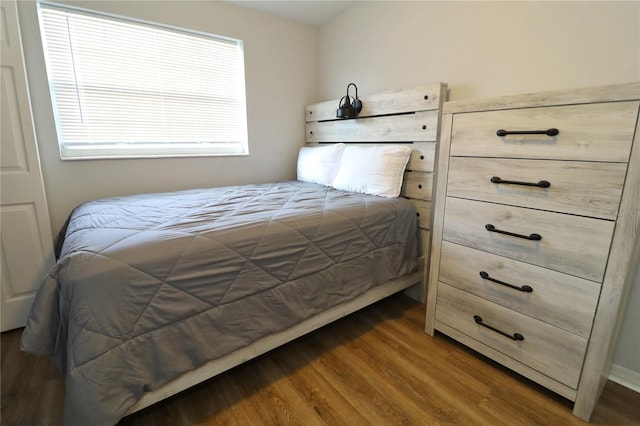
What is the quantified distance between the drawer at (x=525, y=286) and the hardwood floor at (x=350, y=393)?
38 centimetres

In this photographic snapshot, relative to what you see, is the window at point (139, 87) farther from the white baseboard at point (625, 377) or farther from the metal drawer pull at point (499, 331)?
the white baseboard at point (625, 377)

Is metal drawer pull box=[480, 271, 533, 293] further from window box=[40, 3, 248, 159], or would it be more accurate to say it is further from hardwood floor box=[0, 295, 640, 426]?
window box=[40, 3, 248, 159]

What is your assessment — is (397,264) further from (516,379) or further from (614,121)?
(614,121)

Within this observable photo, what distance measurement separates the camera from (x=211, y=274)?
1.16 metres

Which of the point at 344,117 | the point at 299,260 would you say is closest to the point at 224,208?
the point at 299,260

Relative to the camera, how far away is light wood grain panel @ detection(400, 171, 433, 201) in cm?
196

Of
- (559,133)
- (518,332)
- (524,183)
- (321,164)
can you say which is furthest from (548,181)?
(321,164)

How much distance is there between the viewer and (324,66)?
2982 millimetres

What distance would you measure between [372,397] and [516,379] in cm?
73

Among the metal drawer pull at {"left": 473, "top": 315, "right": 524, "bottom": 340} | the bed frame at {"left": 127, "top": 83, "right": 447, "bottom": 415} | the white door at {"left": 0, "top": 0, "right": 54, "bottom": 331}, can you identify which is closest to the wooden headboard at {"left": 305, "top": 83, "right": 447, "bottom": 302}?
the bed frame at {"left": 127, "top": 83, "right": 447, "bottom": 415}

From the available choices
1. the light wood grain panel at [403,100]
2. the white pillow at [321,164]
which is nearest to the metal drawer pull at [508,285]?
the light wood grain panel at [403,100]

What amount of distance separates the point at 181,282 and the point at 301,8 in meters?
Answer: 2.59

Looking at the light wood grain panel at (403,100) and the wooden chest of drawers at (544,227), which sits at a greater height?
the light wood grain panel at (403,100)

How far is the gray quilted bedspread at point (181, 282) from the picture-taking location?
3.12ft
